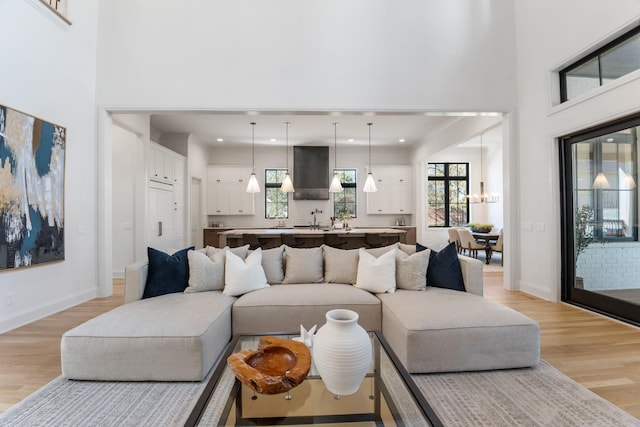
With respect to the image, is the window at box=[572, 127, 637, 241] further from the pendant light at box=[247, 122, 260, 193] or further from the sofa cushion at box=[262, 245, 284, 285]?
the pendant light at box=[247, 122, 260, 193]

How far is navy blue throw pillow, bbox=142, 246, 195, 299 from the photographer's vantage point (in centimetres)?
279

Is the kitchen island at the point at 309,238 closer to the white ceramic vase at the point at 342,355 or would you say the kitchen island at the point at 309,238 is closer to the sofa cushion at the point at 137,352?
the sofa cushion at the point at 137,352

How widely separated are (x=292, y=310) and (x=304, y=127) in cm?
519

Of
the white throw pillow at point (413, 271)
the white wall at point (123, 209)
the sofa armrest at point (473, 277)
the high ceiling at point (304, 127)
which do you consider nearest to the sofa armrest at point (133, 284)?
the white throw pillow at point (413, 271)

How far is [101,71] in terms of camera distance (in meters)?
4.30

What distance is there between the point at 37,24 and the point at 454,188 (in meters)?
9.39

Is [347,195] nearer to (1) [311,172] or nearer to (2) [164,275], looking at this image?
(1) [311,172]

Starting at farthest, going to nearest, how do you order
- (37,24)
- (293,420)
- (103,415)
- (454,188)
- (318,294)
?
(454,188), (37,24), (318,294), (103,415), (293,420)

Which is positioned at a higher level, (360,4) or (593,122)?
(360,4)

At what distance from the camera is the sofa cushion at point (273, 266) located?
317 cm

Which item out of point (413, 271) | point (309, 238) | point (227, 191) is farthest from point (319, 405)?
point (227, 191)

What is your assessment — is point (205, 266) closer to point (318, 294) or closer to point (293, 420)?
point (318, 294)

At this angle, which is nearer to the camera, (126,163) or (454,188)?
(126,163)

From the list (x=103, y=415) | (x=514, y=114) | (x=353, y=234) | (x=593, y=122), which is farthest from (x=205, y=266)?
(x=514, y=114)
